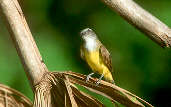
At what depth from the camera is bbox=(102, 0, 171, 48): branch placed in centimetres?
48

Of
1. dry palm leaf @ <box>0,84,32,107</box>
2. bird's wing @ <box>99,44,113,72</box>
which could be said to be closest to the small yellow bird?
bird's wing @ <box>99,44,113,72</box>

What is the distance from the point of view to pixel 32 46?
1.84ft

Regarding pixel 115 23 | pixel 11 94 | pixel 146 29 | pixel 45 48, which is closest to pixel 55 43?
pixel 45 48

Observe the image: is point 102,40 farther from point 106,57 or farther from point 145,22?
point 145,22

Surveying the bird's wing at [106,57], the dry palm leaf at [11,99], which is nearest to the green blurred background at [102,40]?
the bird's wing at [106,57]

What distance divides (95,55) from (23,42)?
1.38ft

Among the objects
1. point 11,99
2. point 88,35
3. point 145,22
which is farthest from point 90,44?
point 145,22

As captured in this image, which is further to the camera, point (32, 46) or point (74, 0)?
point (74, 0)

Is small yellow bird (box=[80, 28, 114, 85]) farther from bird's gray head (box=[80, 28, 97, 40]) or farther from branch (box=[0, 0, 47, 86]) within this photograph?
branch (box=[0, 0, 47, 86])

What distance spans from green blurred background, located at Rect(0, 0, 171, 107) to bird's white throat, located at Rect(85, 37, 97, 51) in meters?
0.08

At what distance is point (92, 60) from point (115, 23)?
123 millimetres

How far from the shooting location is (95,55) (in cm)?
97

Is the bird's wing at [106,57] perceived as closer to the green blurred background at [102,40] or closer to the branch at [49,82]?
the green blurred background at [102,40]

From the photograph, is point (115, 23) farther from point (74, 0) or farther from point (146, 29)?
point (146, 29)
